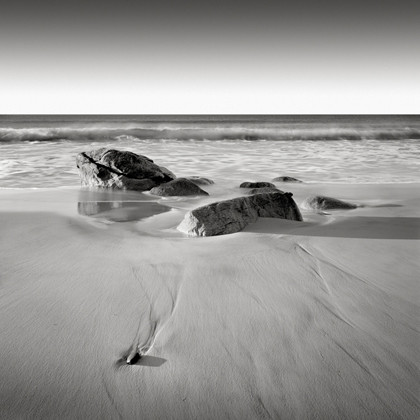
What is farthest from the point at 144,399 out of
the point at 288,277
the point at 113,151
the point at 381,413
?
the point at 113,151

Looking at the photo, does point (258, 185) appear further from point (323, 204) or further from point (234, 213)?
point (234, 213)

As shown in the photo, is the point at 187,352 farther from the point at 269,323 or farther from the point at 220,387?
the point at 269,323

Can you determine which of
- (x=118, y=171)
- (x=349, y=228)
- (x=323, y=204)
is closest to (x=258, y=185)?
(x=323, y=204)

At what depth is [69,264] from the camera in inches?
96.2

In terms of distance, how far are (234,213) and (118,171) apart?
2968 millimetres

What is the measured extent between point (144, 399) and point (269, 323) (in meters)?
0.68

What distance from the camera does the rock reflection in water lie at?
3.96m

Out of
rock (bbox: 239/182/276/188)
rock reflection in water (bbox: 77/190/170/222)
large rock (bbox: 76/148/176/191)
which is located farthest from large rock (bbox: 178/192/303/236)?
large rock (bbox: 76/148/176/191)

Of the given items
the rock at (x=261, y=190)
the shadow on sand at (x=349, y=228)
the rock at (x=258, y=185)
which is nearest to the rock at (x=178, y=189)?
the rock at (x=261, y=190)

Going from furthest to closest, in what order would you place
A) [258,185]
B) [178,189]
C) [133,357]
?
[258,185] < [178,189] < [133,357]

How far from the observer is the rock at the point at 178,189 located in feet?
16.9

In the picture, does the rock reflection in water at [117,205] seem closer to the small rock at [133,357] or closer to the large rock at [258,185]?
the large rock at [258,185]

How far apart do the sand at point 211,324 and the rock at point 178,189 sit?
6.44 feet

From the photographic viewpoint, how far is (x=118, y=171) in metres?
5.74
